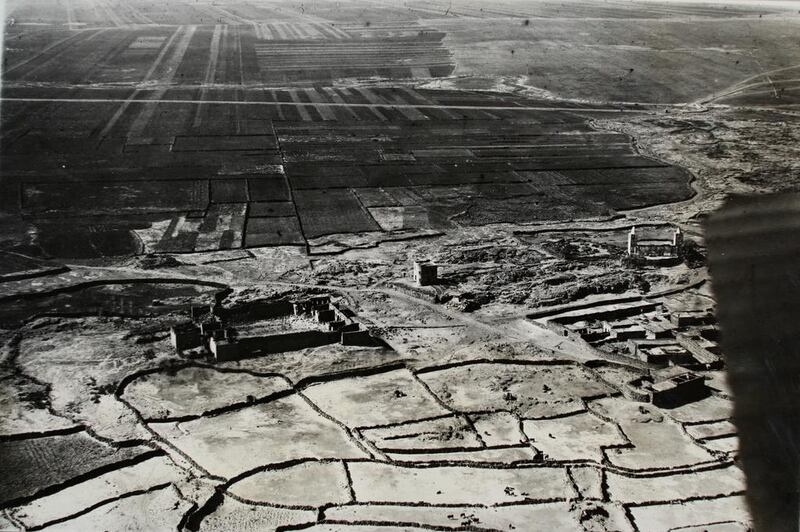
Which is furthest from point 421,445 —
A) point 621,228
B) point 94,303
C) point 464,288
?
point 621,228

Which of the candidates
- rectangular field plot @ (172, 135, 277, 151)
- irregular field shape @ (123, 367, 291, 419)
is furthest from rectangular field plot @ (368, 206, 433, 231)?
irregular field shape @ (123, 367, 291, 419)

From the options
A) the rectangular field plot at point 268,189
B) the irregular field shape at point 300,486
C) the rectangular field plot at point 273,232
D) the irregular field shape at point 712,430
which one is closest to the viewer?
the irregular field shape at point 300,486

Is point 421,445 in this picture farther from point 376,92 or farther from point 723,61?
point 723,61

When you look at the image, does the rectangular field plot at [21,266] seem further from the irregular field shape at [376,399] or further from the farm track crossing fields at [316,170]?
the irregular field shape at [376,399]

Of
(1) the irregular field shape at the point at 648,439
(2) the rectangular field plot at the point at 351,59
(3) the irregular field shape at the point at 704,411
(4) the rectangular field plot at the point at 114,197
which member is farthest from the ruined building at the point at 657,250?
(2) the rectangular field plot at the point at 351,59

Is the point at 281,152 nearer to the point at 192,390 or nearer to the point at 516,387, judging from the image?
the point at 192,390

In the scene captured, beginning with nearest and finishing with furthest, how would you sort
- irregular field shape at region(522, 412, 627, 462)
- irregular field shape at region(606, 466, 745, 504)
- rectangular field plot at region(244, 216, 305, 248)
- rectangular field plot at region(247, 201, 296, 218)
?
irregular field shape at region(606, 466, 745, 504)
irregular field shape at region(522, 412, 627, 462)
rectangular field plot at region(244, 216, 305, 248)
rectangular field plot at region(247, 201, 296, 218)

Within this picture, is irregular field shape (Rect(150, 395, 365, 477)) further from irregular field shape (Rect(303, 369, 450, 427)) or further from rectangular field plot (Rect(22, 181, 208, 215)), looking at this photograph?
rectangular field plot (Rect(22, 181, 208, 215))
